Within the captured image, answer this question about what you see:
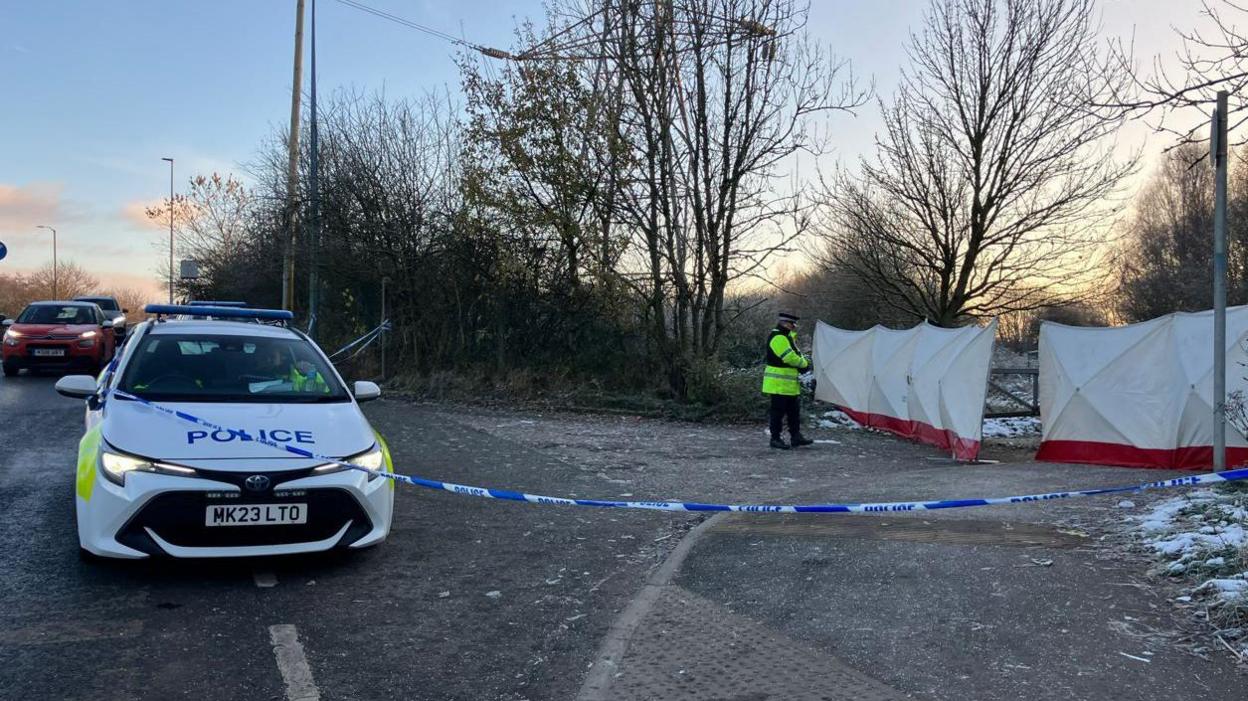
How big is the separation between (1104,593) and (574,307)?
13.5m

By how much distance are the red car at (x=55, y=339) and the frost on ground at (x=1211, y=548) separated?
1897 centimetres

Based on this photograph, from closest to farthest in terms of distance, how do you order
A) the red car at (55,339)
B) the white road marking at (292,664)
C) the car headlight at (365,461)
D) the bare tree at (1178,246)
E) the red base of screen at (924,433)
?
1. the white road marking at (292,664)
2. the car headlight at (365,461)
3. the red base of screen at (924,433)
4. the red car at (55,339)
5. the bare tree at (1178,246)

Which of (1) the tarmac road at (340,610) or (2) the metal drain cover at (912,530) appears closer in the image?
(1) the tarmac road at (340,610)

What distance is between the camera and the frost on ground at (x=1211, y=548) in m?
4.16

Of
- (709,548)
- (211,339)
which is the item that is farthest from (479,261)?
(709,548)

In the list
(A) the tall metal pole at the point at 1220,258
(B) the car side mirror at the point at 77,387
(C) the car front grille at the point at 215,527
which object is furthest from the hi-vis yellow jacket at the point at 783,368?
(B) the car side mirror at the point at 77,387

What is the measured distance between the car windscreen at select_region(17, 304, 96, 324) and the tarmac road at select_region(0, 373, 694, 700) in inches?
522

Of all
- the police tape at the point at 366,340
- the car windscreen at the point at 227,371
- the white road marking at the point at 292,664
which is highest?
the police tape at the point at 366,340

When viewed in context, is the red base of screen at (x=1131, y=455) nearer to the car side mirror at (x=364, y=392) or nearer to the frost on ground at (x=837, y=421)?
the frost on ground at (x=837, y=421)

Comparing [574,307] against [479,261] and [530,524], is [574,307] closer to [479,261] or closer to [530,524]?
[479,261]

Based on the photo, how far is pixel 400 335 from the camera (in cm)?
1945

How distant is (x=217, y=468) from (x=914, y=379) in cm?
1032

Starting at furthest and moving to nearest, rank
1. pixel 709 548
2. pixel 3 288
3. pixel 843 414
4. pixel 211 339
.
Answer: pixel 3 288, pixel 843 414, pixel 211 339, pixel 709 548

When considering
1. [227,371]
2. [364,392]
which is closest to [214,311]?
[227,371]
